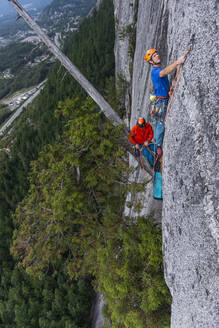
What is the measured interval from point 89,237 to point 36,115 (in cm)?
3896

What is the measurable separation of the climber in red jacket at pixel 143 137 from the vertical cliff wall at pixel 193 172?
783mm

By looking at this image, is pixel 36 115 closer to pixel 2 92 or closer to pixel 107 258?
pixel 107 258

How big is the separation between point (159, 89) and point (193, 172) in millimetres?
2265

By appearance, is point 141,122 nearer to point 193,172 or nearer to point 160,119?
point 160,119

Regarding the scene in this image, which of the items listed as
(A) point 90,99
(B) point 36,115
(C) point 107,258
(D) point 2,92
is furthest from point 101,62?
(D) point 2,92

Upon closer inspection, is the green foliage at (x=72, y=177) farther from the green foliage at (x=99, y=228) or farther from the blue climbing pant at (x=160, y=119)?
the blue climbing pant at (x=160, y=119)

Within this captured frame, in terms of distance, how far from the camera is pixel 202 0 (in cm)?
328

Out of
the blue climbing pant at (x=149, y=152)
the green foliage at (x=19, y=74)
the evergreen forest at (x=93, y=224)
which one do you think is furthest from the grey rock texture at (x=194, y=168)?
the green foliage at (x=19, y=74)

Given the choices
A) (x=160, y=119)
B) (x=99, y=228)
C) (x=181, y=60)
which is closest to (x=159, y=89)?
(x=160, y=119)

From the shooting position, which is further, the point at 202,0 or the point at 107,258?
the point at 107,258

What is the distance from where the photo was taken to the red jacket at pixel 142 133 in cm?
550

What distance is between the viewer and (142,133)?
5.57 m

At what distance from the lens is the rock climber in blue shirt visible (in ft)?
15.4

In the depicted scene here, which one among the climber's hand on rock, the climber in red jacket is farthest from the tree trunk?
the climber's hand on rock
